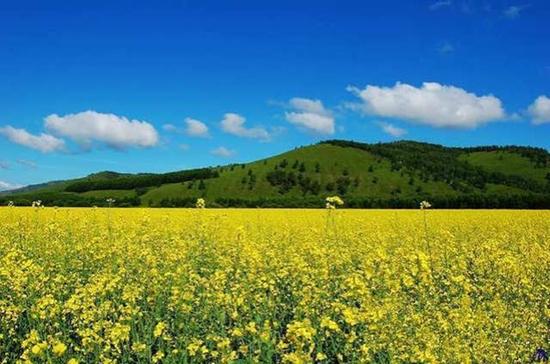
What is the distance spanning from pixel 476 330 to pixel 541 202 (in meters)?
51.8

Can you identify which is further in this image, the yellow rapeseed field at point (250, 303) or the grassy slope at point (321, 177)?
the grassy slope at point (321, 177)

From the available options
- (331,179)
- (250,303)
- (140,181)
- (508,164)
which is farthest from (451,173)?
(250,303)

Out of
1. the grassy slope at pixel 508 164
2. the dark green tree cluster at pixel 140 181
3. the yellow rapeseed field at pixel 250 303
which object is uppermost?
the grassy slope at pixel 508 164

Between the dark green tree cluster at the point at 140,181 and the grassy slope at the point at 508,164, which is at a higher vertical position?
the grassy slope at the point at 508,164

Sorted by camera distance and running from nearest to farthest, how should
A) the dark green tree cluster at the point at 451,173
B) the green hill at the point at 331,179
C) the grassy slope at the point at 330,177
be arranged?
the grassy slope at the point at 330,177 < the green hill at the point at 331,179 < the dark green tree cluster at the point at 451,173

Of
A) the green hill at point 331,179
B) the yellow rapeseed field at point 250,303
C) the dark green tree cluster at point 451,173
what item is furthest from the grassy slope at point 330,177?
the yellow rapeseed field at point 250,303

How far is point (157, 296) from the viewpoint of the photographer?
27.8ft

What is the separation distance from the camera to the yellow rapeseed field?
5.45m

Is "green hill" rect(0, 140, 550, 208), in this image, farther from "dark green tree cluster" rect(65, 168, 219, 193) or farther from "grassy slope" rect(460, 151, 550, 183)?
"grassy slope" rect(460, 151, 550, 183)

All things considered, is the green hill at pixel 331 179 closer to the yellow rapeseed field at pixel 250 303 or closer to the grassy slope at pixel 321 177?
the grassy slope at pixel 321 177

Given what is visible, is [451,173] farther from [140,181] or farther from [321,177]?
[140,181]

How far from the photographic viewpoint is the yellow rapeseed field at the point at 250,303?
5445 millimetres

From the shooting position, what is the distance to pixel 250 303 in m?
7.99

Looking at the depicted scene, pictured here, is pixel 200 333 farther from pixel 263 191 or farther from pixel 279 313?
pixel 263 191
